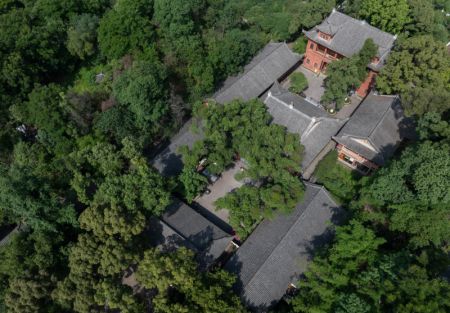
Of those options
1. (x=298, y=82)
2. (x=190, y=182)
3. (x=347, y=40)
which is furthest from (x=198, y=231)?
(x=347, y=40)

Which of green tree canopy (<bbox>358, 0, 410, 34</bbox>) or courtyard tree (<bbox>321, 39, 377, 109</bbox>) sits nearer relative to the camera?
courtyard tree (<bbox>321, 39, 377, 109</bbox>)

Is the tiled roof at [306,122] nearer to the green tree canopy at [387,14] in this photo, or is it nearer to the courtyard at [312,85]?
the courtyard at [312,85]

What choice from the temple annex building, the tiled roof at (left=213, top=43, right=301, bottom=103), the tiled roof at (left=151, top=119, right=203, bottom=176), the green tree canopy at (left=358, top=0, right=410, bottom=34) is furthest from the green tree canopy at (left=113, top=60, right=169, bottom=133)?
the green tree canopy at (left=358, top=0, right=410, bottom=34)

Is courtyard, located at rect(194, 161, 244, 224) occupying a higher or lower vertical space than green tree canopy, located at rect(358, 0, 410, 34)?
lower

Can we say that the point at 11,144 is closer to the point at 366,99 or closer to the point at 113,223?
the point at 113,223

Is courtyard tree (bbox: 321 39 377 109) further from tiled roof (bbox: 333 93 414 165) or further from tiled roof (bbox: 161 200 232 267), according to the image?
tiled roof (bbox: 161 200 232 267)

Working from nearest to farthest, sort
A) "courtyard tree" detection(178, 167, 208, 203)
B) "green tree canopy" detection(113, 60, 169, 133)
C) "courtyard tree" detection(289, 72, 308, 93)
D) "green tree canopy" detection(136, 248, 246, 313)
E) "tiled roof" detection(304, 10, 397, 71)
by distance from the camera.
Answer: "green tree canopy" detection(136, 248, 246, 313)
"courtyard tree" detection(178, 167, 208, 203)
"green tree canopy" detection(113, 60, 169, 133)
"tiled roof" detection(304, 10, 397, 71)
"courtyard tree" detection(289, 72, 308, 93)

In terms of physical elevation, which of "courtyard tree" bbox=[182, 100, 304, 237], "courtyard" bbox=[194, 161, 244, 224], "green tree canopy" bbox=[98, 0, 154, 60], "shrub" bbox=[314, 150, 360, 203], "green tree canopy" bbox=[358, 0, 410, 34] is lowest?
"courtyard" bbox=[194, 161, 244, 224]
